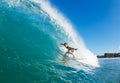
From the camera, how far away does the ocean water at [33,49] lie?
1041 cm

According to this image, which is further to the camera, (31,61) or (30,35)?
(30,35)

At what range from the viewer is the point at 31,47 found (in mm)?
13781

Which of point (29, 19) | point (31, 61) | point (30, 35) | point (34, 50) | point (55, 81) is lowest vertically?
point (55, 81)

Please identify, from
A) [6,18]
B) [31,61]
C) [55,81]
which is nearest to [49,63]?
[31,61]

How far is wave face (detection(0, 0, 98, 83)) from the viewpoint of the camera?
10398 mm

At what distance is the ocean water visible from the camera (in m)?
10.4

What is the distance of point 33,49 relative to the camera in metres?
13.7

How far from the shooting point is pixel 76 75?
12.5 m

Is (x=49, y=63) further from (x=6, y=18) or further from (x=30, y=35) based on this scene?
(x=6, y=18)

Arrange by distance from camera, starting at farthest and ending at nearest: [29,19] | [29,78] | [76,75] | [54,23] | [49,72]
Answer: [54,23] → [29,19] → [76,75] → [49,72] → [29,78]

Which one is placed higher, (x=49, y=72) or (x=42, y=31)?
(x=42, y=31)

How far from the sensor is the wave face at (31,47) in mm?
10398

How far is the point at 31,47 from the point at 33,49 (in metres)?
0.19

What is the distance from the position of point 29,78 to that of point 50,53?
5.40 m
